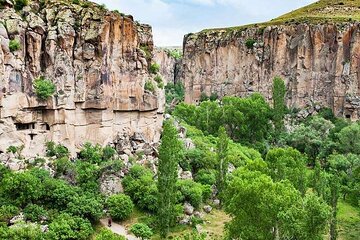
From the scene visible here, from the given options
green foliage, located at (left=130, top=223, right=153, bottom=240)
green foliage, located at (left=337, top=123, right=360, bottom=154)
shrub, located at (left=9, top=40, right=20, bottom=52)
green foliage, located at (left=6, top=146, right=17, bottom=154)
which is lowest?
green foliage, located at (left=130, top=223, right=153, bottom=240)

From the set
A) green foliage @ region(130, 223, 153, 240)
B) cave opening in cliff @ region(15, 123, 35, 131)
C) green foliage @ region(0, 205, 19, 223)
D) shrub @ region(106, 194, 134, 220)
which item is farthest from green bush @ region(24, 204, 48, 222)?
cave opening in cliff @ region(15, 123, 35, 131)

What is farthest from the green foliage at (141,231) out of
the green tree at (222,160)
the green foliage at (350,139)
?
the green foliage at (350,139)

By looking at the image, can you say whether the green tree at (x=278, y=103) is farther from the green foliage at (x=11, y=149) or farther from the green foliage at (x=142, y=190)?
the green foliage at (x=11, y=149)

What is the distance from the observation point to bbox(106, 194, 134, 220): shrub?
38469 mm

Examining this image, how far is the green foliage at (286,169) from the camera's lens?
3978 cm

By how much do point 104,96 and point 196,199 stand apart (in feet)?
45.3

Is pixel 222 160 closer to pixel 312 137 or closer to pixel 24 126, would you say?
pixel 24 126

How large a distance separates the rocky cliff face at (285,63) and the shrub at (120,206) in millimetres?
52198

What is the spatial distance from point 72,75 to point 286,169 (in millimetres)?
21969

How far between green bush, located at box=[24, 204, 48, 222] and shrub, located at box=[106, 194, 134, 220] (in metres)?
5.65

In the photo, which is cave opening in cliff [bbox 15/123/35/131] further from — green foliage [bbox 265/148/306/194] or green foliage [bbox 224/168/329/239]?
green foliage [bbox 265/148/306/194]

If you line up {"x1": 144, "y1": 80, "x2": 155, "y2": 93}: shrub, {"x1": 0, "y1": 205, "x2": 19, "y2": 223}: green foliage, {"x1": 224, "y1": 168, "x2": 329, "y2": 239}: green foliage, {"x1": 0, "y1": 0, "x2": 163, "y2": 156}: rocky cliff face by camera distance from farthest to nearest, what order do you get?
{"x1": 144, "y1": 80, "x2": 155, "y2": 93}: shrub < {"x1": 0, "y1": 0, "x2": 163, "y2": 156}: rocky cliff face < {"x1": 0, "y1": 205, "x2": 19, "y2": 223}: green foliage < {"x1": 224, "y1": 168, "x2": 329, "y2": 239}: green foliage

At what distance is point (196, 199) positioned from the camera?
42844 mm

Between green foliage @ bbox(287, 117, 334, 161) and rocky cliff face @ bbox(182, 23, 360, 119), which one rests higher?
rocky cliff face @ bbox(182, 23, 360, 119)
